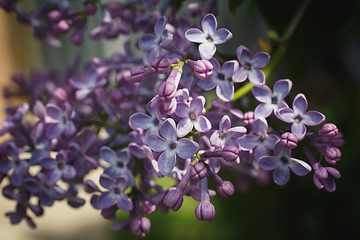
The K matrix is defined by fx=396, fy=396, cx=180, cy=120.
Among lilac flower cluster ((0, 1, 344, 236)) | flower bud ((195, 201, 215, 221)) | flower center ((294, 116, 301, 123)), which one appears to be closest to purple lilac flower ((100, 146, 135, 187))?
lilac flower cluster ((0, 1, 344, 236))

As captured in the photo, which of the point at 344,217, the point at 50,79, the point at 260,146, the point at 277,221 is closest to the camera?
the point at 260,146

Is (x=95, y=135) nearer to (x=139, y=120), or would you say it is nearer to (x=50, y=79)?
(x=139, y=120)

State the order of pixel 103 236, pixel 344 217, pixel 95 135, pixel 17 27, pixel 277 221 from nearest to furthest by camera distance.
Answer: pixel 95 135, pixel 344 217, pixel 277 221, pixel 103 236, pixel 17 27

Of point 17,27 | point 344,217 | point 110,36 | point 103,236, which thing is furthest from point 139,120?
point 17,27

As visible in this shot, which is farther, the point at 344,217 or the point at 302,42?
the point at 344,217

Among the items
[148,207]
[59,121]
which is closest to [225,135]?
[148,207]

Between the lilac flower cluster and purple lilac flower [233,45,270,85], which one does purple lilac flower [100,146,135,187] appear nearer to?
the lilac flower cluster

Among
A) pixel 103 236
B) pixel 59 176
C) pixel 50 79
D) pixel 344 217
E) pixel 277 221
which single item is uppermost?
pixel 59 176

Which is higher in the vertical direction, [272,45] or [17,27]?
[272,45]
